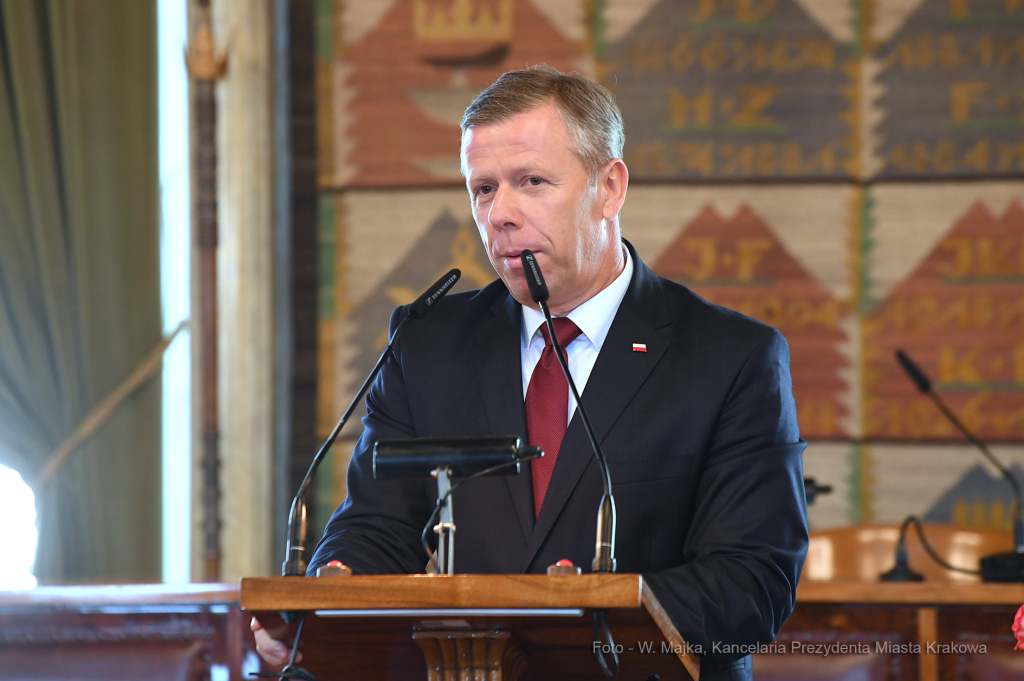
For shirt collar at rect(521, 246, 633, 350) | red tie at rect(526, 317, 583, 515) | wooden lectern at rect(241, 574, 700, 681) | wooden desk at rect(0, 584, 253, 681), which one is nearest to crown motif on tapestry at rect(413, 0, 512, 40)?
wooden desk at rect(0, 584, 253, 681)

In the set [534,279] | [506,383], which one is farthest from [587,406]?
[534,279]

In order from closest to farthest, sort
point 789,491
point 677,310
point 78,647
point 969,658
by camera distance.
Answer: point 789,491, point 677,310, point 969,658, point 78,647

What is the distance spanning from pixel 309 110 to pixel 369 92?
0.88 ft

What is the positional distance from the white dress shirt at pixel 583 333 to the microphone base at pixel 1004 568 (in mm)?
1855

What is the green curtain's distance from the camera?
4.09m

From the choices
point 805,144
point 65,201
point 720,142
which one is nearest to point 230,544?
point 65,201

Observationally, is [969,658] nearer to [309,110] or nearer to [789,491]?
[789,491]

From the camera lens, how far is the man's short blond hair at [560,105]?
1.90 metres

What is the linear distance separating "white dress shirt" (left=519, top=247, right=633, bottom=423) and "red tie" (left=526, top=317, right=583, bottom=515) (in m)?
0.03

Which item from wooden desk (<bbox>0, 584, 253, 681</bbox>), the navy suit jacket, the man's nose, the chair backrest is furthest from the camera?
the chair backrest

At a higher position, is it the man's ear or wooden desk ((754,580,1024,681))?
the man's ear

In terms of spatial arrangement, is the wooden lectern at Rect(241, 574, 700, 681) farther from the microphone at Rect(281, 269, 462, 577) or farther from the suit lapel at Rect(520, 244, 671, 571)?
the suit lapel at Rect(520, 244, 671, 571)

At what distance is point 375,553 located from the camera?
1.85 m

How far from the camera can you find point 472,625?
1.29 m
